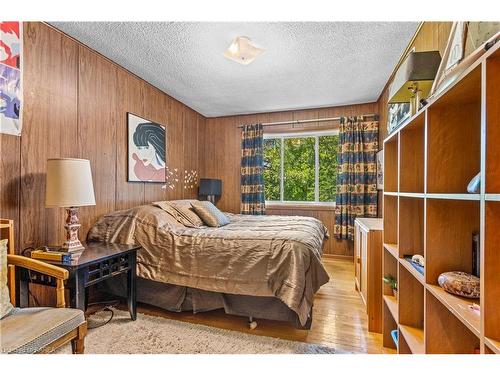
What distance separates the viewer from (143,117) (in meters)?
3.09

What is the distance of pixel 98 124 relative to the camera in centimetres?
249

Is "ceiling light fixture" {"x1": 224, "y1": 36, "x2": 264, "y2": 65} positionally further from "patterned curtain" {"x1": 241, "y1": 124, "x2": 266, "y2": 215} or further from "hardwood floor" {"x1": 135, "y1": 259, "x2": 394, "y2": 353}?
"hardwood floor" {"x1": 135, "y1": 259, "x2": 394, "y2": 353}

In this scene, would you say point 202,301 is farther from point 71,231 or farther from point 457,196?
point 457,196

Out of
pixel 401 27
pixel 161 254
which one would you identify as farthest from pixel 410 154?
pixel 161 254

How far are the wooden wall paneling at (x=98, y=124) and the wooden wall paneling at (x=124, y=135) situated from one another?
0.18 ft

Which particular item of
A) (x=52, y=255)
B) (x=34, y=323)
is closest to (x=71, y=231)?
(x=52, y=255)

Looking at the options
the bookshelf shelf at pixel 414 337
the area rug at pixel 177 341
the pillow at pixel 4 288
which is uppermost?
the pillow at pixel 4 288

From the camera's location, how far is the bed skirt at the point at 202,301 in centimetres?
194

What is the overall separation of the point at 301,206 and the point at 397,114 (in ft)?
6.89

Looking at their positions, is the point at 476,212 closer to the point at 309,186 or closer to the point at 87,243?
the point at 87,243

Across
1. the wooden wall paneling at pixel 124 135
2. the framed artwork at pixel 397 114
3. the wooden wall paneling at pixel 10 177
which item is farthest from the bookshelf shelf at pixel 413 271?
the wooden wall paneling at pixel 124 135

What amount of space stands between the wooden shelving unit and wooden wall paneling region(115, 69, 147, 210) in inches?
104

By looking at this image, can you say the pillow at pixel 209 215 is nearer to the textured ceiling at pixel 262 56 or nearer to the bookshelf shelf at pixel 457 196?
the textured ceiling at pixel 262 56
